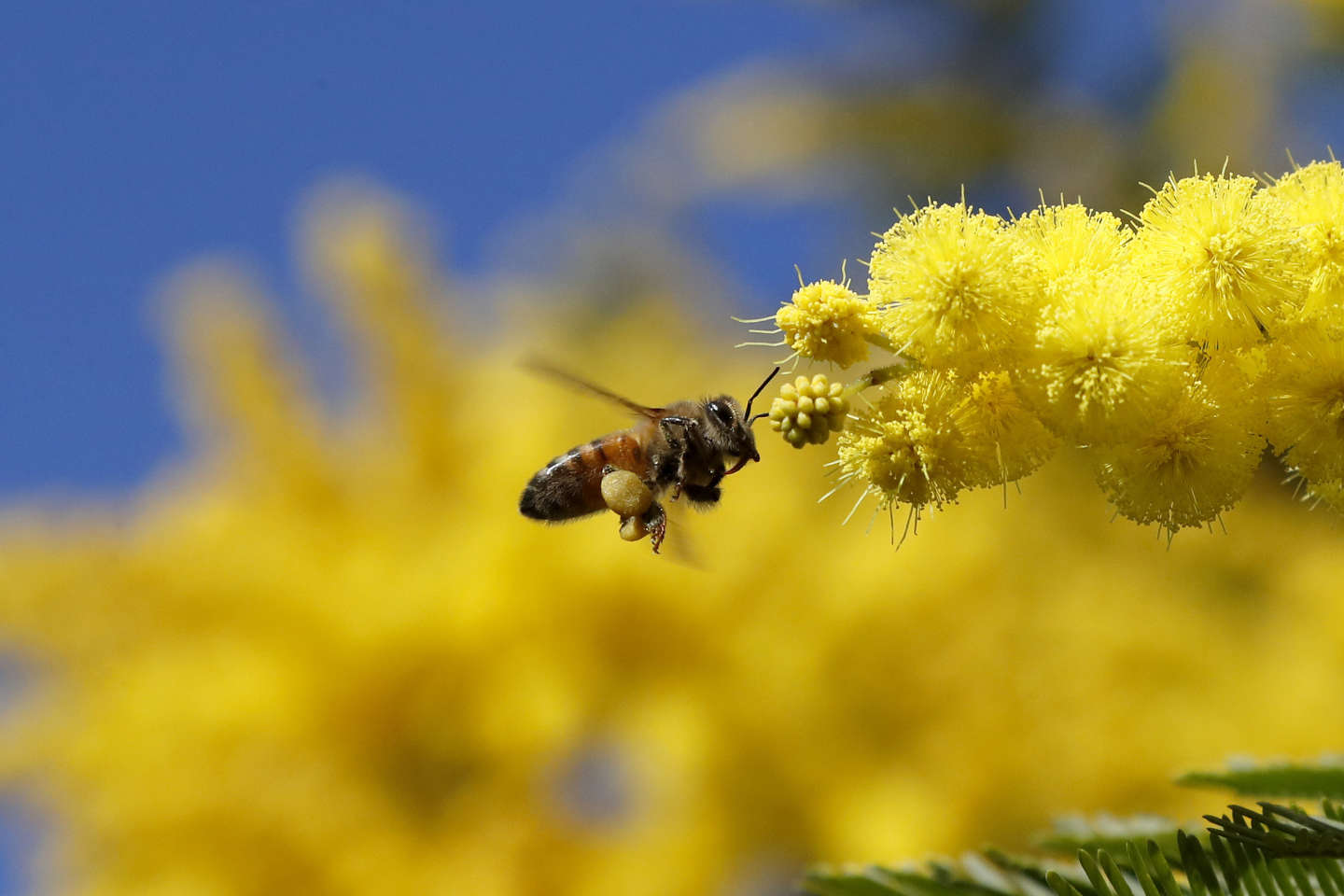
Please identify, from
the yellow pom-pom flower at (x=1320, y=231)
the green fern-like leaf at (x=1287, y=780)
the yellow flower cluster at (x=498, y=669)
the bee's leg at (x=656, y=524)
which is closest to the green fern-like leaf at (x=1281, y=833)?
the green fern-like leaf at (x=1287, y=780)

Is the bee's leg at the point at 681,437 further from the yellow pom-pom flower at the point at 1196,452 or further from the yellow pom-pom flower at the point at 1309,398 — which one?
the yellow pom-pom flower at the point at 1309,398

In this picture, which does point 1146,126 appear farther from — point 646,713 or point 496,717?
point 496,717

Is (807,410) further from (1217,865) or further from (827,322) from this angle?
(1217,865)

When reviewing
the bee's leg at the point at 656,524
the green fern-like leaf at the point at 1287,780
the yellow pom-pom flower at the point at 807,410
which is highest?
the bee's leg at the point at 656,524

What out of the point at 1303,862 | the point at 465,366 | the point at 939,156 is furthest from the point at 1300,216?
the point at 939,156

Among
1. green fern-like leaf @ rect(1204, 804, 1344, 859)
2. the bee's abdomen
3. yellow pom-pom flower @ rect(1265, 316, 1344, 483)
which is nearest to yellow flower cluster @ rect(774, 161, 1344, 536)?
yellow pom-pom flower @ rect(1265, 316, 1344, 483)

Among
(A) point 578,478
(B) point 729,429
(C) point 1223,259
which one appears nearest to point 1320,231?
(C) point 1223,259
